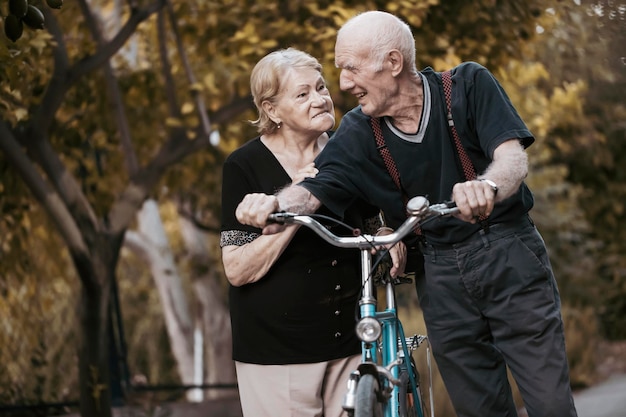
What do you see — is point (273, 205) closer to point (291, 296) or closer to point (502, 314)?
point (291, 296)

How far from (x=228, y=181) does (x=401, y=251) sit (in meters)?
0.68

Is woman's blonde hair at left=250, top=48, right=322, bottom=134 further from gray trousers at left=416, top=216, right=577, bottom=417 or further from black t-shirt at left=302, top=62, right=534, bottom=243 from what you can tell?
gray trousers at left=416, top=216, right=577, bottom=417

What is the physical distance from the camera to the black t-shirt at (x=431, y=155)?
4078 millimetres

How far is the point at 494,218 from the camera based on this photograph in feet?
13.5

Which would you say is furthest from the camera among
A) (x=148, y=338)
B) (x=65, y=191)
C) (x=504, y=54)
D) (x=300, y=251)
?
(x=148, y=338)

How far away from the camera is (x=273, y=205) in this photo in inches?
149

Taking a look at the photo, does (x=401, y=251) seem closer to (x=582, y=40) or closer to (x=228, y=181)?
(x=228, y=181)

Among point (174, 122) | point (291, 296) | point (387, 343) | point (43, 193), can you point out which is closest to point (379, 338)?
point (387, 343)

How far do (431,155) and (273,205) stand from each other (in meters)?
0.65

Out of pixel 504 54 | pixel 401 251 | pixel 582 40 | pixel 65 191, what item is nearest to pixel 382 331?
pixel 401 251

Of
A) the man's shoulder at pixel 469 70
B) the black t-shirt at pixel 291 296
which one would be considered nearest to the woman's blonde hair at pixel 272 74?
the black t-shirt at pixel 291 296

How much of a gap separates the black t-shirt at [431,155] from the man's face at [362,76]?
0.13 metres

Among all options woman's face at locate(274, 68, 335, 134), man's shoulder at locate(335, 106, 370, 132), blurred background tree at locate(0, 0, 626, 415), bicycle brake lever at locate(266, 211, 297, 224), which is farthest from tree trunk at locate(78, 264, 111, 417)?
bicycle brake lever at locate(266, 211, 297, 224)

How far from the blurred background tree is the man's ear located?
213 centimetres
